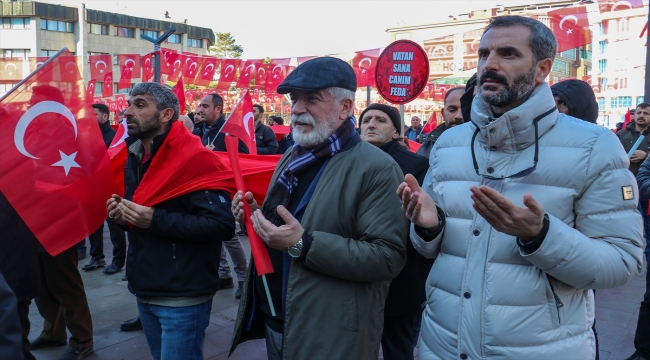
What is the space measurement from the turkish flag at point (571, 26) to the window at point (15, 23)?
56791 millimetres

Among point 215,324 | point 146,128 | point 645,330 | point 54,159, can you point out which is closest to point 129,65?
point 215,324

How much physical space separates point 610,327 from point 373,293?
3781 mm

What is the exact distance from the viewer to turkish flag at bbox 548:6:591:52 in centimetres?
826

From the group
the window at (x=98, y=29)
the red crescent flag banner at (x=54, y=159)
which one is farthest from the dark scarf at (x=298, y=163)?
the window at (x=98, y=29)

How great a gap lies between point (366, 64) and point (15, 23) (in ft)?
171

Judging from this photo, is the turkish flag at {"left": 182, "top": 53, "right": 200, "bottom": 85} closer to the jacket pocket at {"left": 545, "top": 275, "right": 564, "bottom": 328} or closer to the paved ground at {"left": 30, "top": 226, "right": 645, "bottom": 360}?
the paved ground at {"left": 30, "top": 226, "right": 645, "bottom": 360}

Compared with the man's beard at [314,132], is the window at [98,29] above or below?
above

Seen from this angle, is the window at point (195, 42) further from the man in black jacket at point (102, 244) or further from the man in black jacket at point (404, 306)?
the man in black jacket at point (404, 306)

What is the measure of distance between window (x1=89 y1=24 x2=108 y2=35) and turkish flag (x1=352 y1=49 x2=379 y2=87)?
1960 inches

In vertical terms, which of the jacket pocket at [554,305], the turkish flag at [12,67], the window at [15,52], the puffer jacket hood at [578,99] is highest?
the window at [15,52]

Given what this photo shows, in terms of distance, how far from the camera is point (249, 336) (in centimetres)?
257

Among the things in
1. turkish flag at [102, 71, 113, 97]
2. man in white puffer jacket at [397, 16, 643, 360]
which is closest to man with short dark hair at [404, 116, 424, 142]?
turkish flag at [102, 71, 113, 97]

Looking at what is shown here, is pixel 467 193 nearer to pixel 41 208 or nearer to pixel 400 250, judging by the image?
pixel 400 250

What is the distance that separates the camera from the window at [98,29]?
181 ft
